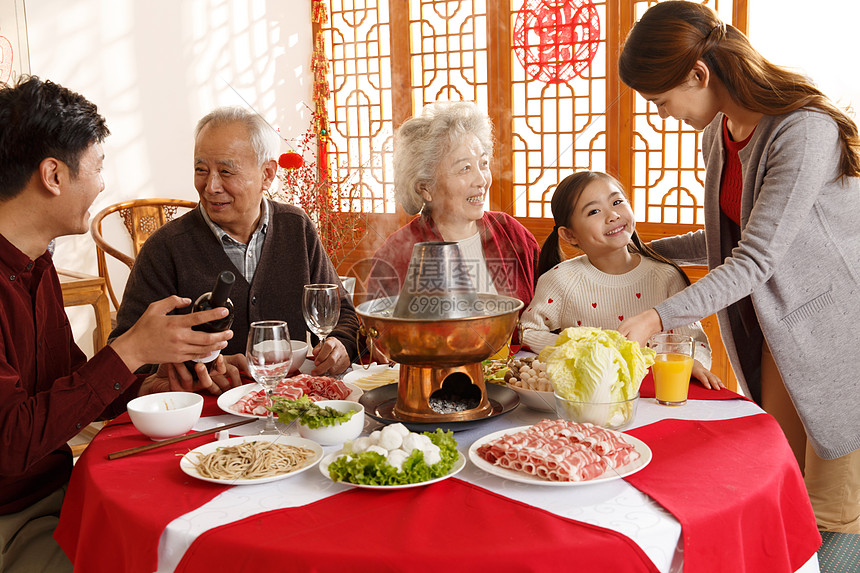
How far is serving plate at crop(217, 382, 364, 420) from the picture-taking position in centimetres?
160

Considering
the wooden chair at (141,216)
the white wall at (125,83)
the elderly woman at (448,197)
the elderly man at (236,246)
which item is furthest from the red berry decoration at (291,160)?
the wooden chair at (141,216)

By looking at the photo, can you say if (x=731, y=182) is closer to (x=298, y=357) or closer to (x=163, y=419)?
(x=298, y=357)

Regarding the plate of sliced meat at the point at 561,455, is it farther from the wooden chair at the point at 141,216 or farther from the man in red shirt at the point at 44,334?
the wooden chair at the point at 141,216

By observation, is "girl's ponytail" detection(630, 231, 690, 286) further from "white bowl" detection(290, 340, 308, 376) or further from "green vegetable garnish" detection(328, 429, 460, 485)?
"green vegetable garnish" detection(328, 429, 460, 485)

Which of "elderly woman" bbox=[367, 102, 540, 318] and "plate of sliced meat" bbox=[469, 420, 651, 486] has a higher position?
"elderly woman" bbox=[367, 102, 540, 318]

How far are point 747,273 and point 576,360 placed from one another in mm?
701

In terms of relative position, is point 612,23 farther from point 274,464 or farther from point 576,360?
point 274,464

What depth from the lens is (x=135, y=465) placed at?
1.33m

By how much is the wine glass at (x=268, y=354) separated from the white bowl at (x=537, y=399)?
19.7 inches

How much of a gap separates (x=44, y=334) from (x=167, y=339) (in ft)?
1.40

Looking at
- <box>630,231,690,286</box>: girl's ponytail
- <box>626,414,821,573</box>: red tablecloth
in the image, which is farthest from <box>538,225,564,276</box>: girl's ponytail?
<box>626,414,821,573</box>: red tablecloth

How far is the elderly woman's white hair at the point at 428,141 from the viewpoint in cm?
143

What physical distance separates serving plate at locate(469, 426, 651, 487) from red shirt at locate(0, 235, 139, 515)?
2.48ft

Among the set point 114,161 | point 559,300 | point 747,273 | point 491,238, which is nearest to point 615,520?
point 491,238
